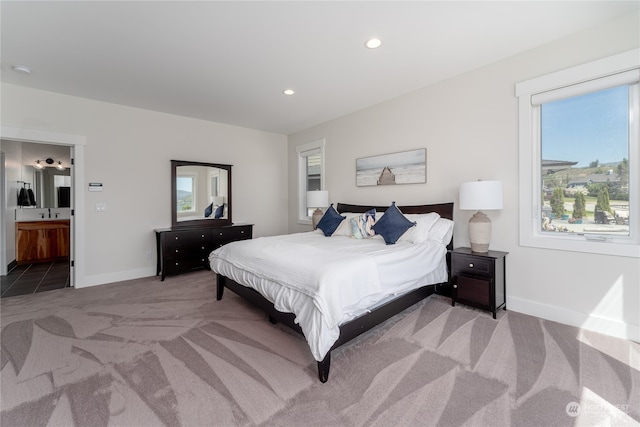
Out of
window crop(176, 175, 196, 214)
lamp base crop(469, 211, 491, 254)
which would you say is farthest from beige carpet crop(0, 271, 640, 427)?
window crop(176, 175, 196, 214)

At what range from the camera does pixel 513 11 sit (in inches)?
88.2

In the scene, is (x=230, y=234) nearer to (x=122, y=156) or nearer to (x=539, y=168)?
(x=122, y=156)

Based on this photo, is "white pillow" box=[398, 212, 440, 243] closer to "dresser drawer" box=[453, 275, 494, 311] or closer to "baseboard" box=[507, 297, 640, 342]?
"dresser drawer" box=[453, 275, 494, 311]

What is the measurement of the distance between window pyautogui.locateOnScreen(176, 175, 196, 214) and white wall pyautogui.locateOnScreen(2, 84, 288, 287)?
17 centimetres

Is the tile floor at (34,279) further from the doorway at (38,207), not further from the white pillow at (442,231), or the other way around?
the white pillow at (442,231)

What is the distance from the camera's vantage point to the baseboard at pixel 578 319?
7.65 feet

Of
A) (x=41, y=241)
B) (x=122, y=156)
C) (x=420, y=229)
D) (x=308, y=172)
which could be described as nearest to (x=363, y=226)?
(x=420, y=229)

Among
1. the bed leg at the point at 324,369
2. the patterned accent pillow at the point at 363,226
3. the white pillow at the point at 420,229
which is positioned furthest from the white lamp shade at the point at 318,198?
the bed leg at the point at 324,369

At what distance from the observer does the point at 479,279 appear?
2861mm

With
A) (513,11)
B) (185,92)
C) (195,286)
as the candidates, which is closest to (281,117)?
(185,92)

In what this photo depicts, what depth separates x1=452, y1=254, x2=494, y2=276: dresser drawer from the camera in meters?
2.80

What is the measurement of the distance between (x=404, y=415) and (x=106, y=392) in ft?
6.09

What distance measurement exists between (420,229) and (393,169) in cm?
126

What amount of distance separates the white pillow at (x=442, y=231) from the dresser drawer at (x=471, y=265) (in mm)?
278
